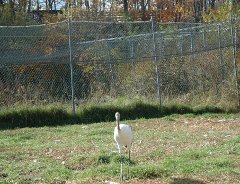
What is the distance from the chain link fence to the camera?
1370 cm

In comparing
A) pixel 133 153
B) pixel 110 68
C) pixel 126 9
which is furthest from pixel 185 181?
pixel 126 9

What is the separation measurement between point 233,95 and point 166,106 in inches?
78.1

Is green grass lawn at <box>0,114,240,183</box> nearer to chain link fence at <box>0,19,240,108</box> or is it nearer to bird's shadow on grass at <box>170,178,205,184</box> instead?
bird's shadow on grass at <box>170,178,205,184</box>

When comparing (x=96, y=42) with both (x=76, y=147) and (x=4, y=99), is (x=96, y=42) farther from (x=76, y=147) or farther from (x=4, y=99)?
(x=76, y=147)

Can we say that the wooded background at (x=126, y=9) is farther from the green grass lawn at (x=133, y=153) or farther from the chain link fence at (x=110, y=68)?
the green grass lawn at (x=133, y=153)

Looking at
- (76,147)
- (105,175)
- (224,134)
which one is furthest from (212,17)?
(105,175)

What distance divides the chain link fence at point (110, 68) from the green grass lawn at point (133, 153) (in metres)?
2.21

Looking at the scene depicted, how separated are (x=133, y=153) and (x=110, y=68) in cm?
748

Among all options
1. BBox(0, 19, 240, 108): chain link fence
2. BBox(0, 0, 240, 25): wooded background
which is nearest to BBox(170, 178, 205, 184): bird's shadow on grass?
BBox(0, 19, 240, 108): chain link fence

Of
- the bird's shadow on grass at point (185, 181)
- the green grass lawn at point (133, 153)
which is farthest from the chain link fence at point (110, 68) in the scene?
the bird's shadow on grass at point (185, 181)

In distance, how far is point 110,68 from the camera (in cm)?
1532

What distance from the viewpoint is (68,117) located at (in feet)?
42.9

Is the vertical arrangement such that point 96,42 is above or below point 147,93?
above

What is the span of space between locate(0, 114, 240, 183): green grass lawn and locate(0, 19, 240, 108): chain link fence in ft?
7.26
